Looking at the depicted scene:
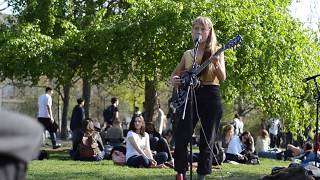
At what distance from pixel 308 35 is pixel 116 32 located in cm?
576

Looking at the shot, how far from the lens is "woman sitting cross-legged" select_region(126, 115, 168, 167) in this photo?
35.1 feet

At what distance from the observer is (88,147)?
12602mm

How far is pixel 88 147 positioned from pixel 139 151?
2065 mm

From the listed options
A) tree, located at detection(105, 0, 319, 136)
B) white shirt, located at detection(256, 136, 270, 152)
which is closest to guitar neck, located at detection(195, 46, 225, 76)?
tree, located at detection(105, 0, 319, 136)

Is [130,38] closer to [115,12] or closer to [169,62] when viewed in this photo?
[169,62]

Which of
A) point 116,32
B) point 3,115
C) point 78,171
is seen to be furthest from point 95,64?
point 3,115

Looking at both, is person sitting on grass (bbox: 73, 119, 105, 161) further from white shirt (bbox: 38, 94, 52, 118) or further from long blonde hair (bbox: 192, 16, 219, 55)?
long blonde hair (bbox: 192, 16, 219, 55)

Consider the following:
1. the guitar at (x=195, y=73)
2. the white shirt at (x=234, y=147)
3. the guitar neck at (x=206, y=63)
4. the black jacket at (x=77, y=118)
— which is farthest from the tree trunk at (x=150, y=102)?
the guitar neck at (x=206, y=63)

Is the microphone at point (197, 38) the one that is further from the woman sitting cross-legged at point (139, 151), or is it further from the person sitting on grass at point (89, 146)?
the person sitting on grass at point (89, 146)

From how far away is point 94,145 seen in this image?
12.7m

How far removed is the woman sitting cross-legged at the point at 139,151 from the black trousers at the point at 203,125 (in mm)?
4425

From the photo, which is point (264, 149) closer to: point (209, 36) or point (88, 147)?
point (88, 147)

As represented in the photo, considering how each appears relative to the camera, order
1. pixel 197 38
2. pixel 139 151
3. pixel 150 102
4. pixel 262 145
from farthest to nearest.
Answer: pixel 150 102 < pixel 262 145 < pixel 139 151 < pixel 197 38

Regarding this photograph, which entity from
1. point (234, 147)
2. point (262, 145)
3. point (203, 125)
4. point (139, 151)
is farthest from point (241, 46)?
point (203, 125)
